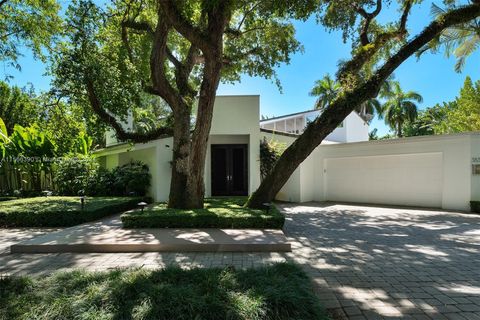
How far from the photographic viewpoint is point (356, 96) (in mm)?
8578

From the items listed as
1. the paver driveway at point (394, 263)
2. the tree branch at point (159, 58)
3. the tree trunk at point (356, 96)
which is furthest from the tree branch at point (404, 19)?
the tree branch at point (159, 58)

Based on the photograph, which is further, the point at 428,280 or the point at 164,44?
the point at 164,44

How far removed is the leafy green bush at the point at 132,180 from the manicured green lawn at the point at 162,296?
10323 mm

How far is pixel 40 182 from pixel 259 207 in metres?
14.1

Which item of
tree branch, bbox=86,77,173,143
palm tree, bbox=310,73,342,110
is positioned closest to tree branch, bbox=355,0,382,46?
tree branch, bbox=86,77,173,143

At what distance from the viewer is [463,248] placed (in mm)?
6457

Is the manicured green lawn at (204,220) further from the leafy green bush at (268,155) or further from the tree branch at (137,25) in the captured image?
the tree branch at (137,25)

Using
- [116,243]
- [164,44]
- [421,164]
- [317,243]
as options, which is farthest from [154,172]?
[421,164]

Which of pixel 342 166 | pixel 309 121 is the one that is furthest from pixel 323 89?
pixel 342 166

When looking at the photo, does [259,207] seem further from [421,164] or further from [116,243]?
[421,164]

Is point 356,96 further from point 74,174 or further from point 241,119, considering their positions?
point 74,174

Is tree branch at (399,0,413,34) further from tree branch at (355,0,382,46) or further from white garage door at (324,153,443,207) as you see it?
white garage door at (324,153,443,207)

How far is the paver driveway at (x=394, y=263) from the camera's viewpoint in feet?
12.1

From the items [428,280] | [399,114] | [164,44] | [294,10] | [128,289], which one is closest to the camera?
[128,289]
